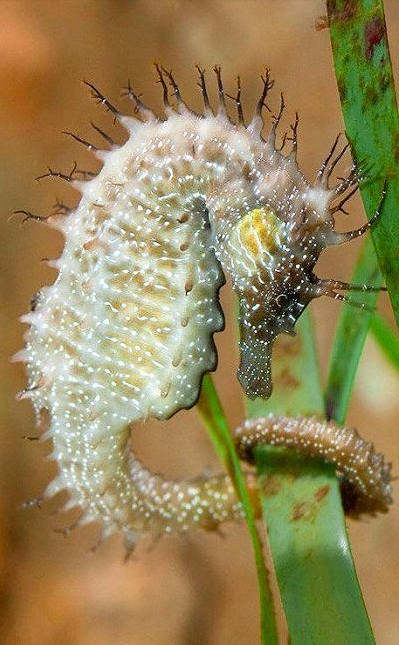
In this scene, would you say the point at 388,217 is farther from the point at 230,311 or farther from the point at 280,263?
the point at 230,311

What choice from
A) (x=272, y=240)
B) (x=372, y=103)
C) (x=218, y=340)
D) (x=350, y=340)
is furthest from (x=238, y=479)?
(x=218, y=340)

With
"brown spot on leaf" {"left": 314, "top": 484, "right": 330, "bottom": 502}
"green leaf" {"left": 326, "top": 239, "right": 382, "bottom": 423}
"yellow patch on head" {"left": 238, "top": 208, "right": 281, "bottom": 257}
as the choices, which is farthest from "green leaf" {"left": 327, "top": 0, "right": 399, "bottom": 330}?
"brown spot on leaf" {"left": 314, "top": 484, "right": 330, "bottom": 502}

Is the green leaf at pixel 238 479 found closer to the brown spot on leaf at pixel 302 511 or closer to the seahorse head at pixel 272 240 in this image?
the brown spot on leaf at pixel 302 511

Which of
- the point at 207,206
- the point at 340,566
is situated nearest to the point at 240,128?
the point at 207,206

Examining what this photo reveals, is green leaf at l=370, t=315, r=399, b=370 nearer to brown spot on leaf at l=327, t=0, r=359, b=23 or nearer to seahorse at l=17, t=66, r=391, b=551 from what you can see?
seahorse at l=17, t=66, r=391, b=551

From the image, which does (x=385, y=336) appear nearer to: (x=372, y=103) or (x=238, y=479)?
(x=238, y=479)

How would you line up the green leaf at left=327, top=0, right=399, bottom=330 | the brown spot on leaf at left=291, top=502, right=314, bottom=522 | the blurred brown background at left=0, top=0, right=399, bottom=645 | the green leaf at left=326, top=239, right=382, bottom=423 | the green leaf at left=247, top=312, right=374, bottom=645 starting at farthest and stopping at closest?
the blurred brown background at left=0, top=0, right=399, bottom=645
the green leaf at left=326, top=239, right=382, bottom=423
the brown spot on leaf at left=291, top=502, right=314, bottom=522
the green leaf at left=247, top=312, right=374, bottom=645
the green leaf at left=327, top=0, right=399, bottom=330

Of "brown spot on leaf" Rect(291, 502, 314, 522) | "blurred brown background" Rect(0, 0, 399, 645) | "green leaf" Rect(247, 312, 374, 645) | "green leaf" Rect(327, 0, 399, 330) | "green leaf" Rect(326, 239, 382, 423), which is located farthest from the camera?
"blurred brown background" Rect(0, 0, 399, 645)

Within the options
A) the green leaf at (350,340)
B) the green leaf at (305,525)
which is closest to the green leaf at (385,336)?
the green leaf at (350,340)

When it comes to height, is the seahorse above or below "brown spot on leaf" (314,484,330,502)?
above
